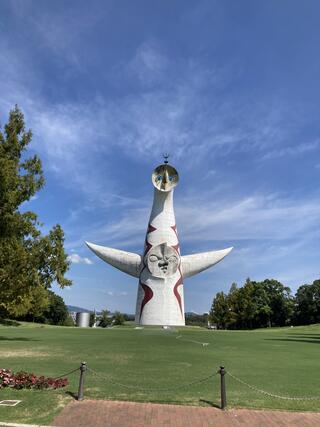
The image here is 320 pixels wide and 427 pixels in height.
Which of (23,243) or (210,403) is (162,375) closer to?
(210,403)

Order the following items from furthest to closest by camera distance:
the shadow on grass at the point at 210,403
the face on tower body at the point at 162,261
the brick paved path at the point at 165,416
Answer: the face on tower body at the point at 162,261 < the shadow on grass at the point at 210,403 < the brick paved path at the point at 165,416

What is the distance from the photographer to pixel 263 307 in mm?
65000

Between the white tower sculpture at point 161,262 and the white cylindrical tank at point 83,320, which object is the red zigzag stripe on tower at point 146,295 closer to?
the white tower sculpture at point 161,262

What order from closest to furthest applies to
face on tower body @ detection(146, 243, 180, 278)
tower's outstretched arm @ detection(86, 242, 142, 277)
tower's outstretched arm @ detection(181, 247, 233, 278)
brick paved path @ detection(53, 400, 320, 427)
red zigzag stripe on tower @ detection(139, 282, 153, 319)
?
brick paved path @ detection(53, 400, 320, 427) < red zigzag stripe on tower @ detection(139, 282, 153, 319) < face on tower body @ detection(146, 243, 180, 278) < tower's outstretched arm @ detection(86, 242, 142, 277) < tower's outstretched arm @ detection(181, 247, 233, 278)

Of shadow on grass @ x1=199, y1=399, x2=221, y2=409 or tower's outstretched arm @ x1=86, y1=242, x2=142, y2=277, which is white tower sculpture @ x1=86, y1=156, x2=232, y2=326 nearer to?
tower's outstretched arm @ x1=86, y1=242, x2=142, y2=277

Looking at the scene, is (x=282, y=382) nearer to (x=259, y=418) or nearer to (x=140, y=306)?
(x=259, y=418)

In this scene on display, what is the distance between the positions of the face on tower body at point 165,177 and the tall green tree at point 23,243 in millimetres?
21848

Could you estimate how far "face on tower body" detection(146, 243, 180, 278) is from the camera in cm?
3778

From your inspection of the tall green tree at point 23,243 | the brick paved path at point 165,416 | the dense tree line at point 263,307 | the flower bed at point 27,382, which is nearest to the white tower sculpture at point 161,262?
the tall green tree at point 23,243

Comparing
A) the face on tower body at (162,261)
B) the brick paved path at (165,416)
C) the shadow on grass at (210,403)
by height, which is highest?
the face on tower body at (162,261)

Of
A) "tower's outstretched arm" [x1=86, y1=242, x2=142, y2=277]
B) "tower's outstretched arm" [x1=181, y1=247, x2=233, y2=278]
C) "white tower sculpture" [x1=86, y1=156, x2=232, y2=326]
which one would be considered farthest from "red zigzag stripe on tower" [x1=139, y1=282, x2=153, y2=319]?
"tower's outstretched arm" [x1=181, y1=247, x2=233, y2=278]

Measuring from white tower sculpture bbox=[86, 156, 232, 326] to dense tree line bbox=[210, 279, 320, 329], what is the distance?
955 inches

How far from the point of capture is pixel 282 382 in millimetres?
10492

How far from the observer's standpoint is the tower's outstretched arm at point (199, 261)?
4056 centimetres
